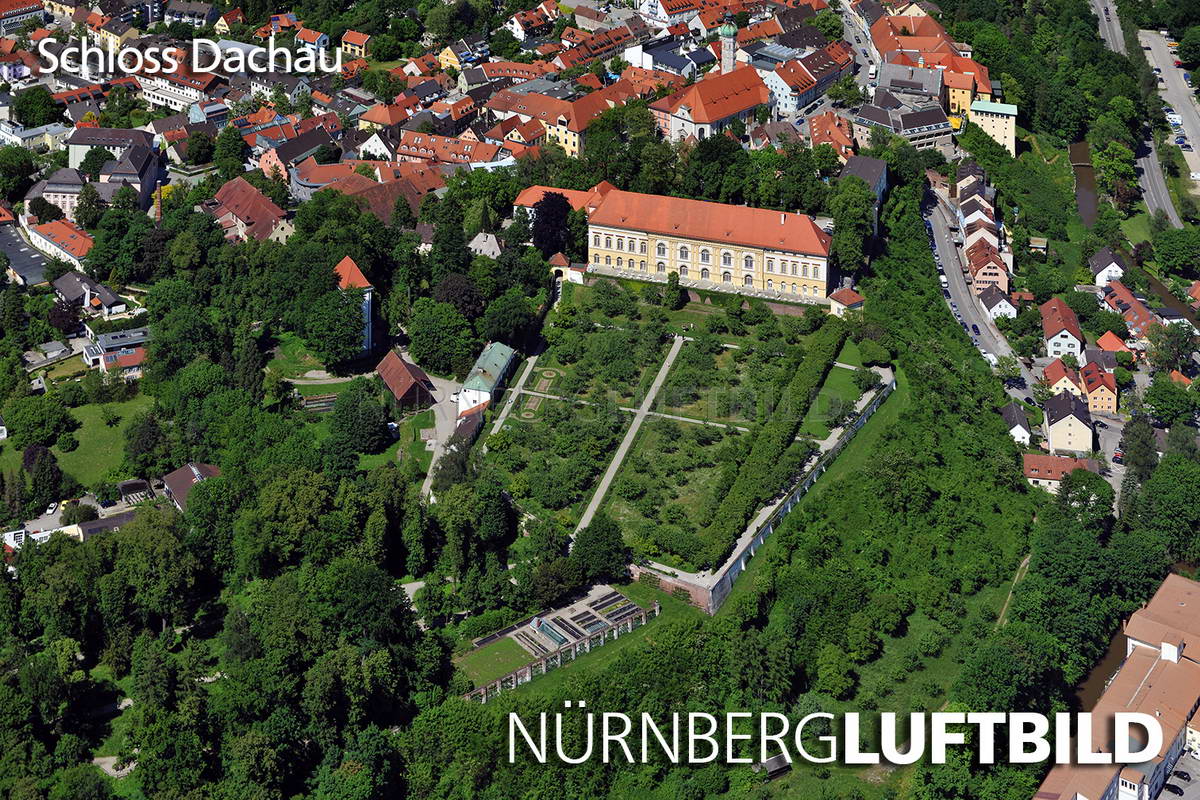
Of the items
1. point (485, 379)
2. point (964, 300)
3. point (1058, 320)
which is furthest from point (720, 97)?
point (485, 379)

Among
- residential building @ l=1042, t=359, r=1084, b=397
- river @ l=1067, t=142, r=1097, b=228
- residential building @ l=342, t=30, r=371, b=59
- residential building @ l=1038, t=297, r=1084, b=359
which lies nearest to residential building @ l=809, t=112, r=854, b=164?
residential building @ l=1038, t=297, r=1084, b=359

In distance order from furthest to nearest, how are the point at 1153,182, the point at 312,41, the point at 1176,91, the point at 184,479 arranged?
1. the point at 1176,91
2. the point at 312,41
3. the point at 1153,182
4. the point at 184,479

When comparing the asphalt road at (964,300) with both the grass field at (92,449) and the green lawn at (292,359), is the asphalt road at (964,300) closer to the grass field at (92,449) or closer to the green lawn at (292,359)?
the green lawn at (292,359)

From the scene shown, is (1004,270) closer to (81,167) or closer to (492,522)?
(492,522)

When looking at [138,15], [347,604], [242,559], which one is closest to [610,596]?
[347,604]

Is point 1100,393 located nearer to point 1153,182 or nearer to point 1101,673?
point 1101,673

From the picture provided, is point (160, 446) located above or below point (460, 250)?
below
